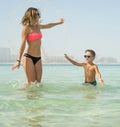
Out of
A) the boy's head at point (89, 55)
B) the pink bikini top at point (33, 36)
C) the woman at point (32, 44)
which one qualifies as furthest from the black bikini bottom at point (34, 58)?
the boy's head at point (89, 55)

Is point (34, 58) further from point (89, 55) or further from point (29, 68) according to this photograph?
point (89, 55)

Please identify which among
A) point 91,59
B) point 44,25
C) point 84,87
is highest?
point 44,25

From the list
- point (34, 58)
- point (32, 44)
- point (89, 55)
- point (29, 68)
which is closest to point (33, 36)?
point (32, 44)

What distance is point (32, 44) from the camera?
6957 millimetres

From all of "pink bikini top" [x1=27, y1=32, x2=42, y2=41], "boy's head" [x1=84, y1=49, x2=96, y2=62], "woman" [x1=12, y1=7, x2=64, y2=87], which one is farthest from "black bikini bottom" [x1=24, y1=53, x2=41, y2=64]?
"boy's head" [x1=84, y1=49, x2=96, y2=62]

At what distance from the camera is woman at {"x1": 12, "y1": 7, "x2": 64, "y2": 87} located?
681 cm

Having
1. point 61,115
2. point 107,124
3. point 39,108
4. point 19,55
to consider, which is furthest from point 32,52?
point 107,124

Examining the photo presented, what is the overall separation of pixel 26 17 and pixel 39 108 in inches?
104

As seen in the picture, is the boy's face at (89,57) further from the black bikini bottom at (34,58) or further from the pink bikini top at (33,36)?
the pink bikini top at (33,36)

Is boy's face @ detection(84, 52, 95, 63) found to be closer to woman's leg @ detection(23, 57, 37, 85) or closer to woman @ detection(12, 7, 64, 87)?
woman @ detection(12, 7, 64, 87)

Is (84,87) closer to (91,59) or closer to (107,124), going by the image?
(91,59)

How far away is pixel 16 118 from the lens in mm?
4090

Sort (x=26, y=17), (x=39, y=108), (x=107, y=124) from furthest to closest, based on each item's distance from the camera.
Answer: (x=26, y=17), (x=39, y=108), (x=107, y=124)

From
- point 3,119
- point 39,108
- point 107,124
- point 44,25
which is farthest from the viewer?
point 44,25
